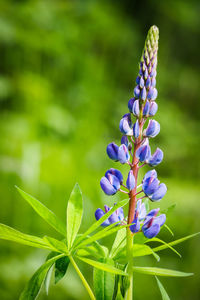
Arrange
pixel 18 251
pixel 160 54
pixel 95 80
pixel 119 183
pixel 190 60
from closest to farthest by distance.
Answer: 1. pixel 119 183
2. pixel 18 251
3. pixel 95 80
4. pixel 160 54
5. pixel 190 60

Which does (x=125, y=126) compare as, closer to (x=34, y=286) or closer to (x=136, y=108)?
(x=136, y=108)

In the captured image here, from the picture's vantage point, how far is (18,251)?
7.46 feet

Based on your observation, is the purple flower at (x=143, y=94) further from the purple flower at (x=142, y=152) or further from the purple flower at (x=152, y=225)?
the purple flower at (x=152, y=225)

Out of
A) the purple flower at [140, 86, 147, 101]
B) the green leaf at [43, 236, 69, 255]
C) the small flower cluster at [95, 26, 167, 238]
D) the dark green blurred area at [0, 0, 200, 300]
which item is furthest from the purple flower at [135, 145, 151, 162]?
the dark green blurred area at [0, 0, 200, 300]

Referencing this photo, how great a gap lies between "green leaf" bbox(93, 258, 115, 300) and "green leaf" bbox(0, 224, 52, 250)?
10 cm

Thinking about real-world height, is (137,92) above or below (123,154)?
above

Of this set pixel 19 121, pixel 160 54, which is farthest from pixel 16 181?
pixel 160 54

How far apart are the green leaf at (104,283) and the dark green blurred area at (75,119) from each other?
149 centimetres

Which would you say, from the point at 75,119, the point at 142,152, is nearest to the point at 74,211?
the point at 142,152

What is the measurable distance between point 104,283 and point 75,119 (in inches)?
101

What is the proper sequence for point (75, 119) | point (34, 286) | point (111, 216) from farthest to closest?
point (75, 119)
point (111, 216)
point (34, 286)

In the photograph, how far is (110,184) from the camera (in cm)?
74

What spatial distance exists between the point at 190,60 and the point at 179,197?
265 centimetres

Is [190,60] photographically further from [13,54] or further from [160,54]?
[13,54]
